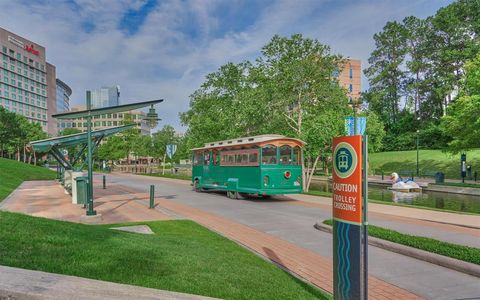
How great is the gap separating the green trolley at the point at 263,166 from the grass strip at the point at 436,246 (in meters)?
9.16

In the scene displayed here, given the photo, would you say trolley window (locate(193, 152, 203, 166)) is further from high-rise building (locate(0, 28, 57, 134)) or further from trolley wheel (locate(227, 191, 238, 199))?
high-rise building (locate(0, 28, 57, 134))

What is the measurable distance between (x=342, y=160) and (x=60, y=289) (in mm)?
3252

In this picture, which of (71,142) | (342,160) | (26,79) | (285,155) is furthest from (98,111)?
(26,79)

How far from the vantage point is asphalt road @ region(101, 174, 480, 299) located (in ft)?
20.5

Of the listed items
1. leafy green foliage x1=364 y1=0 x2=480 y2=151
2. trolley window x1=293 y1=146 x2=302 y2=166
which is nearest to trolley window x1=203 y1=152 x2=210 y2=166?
trolley window x1=293 y1=146 x2=302 y2=166

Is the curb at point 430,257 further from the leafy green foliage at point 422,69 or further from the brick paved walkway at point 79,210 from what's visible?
the leafy green foliage at point 422,69

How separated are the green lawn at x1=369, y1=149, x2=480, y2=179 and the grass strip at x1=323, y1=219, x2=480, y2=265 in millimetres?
37588

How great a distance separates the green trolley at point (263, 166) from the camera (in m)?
18.8

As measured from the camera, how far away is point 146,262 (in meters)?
5.58

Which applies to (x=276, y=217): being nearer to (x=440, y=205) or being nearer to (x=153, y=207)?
(x=153, y=207)

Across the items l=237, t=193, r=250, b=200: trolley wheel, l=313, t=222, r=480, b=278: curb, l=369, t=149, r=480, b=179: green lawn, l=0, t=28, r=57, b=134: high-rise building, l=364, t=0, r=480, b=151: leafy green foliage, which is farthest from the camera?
l=0, t=28, r=57, b=134: high-rise building

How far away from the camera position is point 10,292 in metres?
3.08

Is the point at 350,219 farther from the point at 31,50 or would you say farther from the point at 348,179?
the point at 31,50

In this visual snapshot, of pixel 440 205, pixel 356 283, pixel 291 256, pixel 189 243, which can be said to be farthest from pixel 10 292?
pixel 440 205
